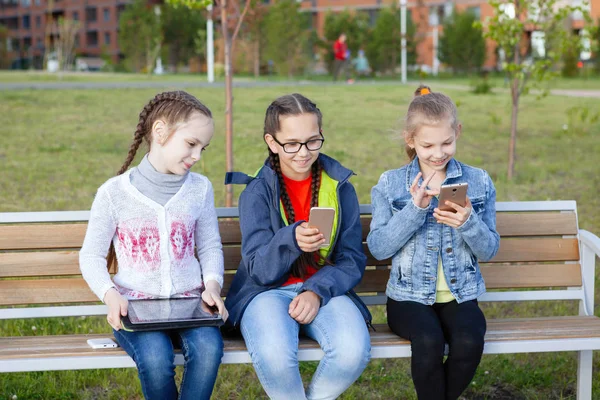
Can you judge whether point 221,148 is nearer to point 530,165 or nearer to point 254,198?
point 530,165

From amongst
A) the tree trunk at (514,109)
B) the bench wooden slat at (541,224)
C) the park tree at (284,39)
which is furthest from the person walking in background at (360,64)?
the bench wooden slat at (541,224)

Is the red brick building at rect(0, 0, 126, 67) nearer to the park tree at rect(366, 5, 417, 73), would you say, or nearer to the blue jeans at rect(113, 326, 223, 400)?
the park tree at rect(366, 5, 417, 73)

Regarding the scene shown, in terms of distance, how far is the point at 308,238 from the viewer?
3.05 metres

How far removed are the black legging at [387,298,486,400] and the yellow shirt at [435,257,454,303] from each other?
4.7 inches

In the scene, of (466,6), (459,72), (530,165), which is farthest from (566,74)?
(530,165)

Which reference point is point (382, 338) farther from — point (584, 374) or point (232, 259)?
point (584, 374)

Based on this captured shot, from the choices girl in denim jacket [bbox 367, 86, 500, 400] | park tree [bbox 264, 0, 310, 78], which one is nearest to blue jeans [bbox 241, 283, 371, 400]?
girl in denim jacket [bbox 367, 86, 500, 400]

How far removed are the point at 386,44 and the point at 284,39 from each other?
5.66m

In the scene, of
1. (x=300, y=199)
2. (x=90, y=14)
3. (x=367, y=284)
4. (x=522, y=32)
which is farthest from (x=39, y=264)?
(x=90, y=14)

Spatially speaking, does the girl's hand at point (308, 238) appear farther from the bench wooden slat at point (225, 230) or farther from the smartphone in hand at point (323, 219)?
the bench wooden slat at point (225, 230)

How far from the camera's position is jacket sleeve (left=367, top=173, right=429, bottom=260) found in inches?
128

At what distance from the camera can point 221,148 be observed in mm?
10430

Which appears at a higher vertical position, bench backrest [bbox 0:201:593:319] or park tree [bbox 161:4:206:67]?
park tree [bbox 161:4:206:67]

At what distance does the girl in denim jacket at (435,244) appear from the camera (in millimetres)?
3186
